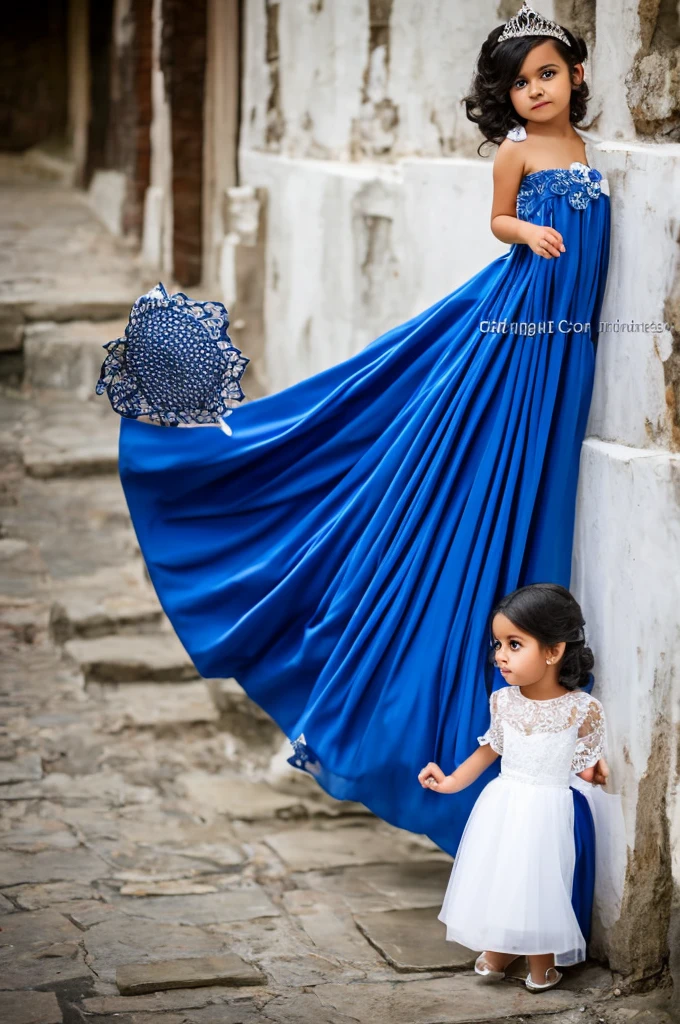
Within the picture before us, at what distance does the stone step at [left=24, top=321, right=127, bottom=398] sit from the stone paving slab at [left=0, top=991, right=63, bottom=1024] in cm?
512

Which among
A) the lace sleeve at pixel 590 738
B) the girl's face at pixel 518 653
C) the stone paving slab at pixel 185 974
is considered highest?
the girl's face at pixel 518 653

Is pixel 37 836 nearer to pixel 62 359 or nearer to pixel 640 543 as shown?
pixel 640 543

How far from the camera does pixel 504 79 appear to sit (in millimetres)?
2848

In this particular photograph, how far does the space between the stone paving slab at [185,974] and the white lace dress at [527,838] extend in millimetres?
471

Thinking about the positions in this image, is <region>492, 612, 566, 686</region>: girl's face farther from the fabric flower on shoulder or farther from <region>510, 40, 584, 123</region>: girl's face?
<region>510, 40, 584, 123</region>: girl's face

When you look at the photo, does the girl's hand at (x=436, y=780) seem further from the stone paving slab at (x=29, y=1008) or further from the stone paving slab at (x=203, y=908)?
the stone paving slab at (x=29, y=1008)

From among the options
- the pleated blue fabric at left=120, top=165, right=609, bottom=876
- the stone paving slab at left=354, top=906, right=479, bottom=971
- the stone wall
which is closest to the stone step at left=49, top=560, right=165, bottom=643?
the pleated blue fabric at left=120, top=165, right=609, bottom=876

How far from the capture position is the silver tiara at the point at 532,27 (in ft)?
9.16

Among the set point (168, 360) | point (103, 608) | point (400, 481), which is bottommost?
point (103, 608)

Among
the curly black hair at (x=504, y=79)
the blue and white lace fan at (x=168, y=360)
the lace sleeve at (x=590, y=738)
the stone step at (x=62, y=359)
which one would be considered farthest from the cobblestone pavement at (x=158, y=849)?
the curly black hair at (x=504, y=79)

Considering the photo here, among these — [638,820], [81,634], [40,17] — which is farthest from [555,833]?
[40,17]

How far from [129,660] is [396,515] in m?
2.45

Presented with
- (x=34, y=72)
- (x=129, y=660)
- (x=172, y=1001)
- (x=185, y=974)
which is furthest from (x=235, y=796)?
(x=34, y=72)

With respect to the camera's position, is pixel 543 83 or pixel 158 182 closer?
pixel 543 83
